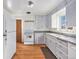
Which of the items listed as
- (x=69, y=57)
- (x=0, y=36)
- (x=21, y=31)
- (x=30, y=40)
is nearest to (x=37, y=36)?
(x=30, y=40)

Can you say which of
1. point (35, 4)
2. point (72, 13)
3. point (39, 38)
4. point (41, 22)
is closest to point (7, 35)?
point (72, 13)

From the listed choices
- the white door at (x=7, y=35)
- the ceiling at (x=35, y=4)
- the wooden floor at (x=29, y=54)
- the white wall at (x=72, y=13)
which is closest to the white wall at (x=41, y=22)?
the ceiling at (x=35, y=4)

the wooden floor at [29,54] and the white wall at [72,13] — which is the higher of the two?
the white wall at [72,13]

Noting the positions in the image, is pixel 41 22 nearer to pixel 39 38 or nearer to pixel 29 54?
pixel 39 38

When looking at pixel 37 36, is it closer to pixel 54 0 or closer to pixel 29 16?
pixel 29 16

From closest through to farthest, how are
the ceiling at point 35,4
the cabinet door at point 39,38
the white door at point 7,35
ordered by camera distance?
the white door at point 7,35, the ceiling at point 35,4, the cabinet door at point 39,38

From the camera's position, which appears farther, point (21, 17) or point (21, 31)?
point (21, 31)

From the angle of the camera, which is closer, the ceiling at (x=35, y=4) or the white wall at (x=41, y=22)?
the ceiling at (x=35, y=4)

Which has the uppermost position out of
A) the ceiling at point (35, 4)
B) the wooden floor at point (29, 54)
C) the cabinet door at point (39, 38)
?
the ceiling at point (35, 4)

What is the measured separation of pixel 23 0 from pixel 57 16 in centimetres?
371

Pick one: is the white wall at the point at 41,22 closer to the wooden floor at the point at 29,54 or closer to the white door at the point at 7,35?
the wooden floor at the point at 29,54

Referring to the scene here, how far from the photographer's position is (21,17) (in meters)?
10.1

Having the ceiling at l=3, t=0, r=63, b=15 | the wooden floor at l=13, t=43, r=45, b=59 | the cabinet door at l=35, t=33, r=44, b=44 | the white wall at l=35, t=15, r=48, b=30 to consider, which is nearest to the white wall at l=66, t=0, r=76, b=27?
the ceiling at l=3, t=0, r=63, b=15

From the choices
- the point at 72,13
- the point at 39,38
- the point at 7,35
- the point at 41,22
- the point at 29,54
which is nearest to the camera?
the point at 7,35
